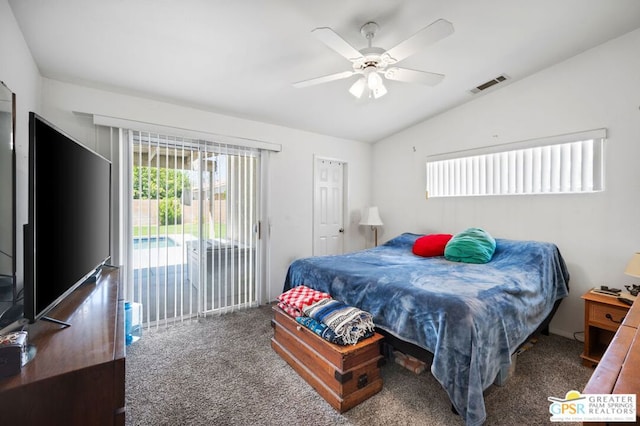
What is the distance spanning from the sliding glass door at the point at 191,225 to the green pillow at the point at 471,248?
7.39ft

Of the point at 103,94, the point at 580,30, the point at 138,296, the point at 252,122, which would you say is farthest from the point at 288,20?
the point at 138,296

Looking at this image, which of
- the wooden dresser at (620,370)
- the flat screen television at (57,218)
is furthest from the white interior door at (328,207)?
the wooden dresser at (620,370)

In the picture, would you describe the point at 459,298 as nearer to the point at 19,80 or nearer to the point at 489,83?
the point at 489,83

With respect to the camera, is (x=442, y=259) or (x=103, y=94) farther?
(x=442, y=259)

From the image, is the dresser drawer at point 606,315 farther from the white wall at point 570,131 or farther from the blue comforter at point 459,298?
the white wall at point 570,131

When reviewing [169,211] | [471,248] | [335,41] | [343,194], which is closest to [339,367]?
[471,248]

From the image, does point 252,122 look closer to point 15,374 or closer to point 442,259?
point 442,259

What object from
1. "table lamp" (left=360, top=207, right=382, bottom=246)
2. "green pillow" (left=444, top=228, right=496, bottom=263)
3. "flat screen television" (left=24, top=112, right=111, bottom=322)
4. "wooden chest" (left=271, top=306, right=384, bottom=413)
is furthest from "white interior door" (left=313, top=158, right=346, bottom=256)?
"flat screen television" (left=24, top=112, right=111, bottom=322)

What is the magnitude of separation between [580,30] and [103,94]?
413 cm

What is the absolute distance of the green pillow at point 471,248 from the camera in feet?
9.11

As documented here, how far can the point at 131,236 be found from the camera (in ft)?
8.82

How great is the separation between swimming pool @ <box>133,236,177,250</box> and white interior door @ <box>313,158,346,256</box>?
1.92 metres

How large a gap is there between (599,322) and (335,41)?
2.90 metres

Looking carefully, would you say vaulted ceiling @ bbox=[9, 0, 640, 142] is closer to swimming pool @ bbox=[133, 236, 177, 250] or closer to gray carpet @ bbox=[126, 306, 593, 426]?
swimming pool @ bbox=[133, 236, 177, 250]
